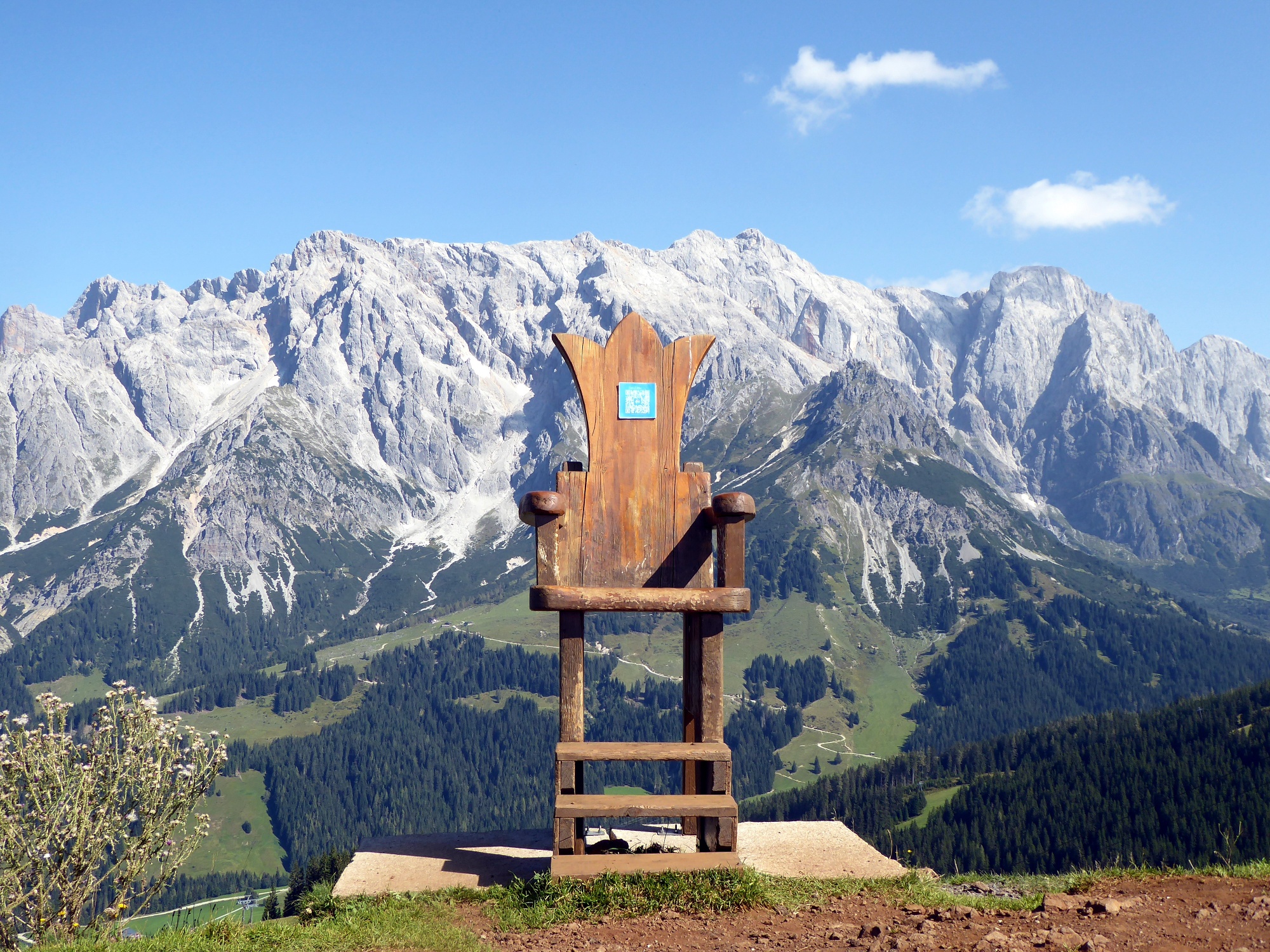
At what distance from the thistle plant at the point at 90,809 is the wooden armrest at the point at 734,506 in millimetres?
8434

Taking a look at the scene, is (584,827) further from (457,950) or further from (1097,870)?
(1097,870)

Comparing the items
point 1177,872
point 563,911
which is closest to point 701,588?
point 563,911

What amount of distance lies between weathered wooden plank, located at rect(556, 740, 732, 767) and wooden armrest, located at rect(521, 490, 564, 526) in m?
3.48

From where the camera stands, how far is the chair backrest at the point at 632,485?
55.3ft

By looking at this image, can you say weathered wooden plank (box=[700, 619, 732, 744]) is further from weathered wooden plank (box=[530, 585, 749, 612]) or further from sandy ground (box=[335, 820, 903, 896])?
sandy ground (box=[335, 820, 903, 896])

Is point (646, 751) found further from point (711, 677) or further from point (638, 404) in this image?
point (638, 404)

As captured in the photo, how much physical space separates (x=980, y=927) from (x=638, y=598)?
665cm

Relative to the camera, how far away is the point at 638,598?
52.9 feet

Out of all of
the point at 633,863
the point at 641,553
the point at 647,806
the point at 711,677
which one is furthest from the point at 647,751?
the point at 641,553

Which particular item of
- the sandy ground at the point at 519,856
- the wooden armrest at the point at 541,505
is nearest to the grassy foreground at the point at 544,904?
the sandy ground at the point at 519,856

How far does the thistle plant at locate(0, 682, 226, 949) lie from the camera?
46.7 feet

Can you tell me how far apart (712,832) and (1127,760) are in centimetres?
20524

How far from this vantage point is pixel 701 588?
16.4 meters

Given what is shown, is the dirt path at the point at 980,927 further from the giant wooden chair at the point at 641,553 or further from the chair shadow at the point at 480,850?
the chair shadow at the point at 480,850
